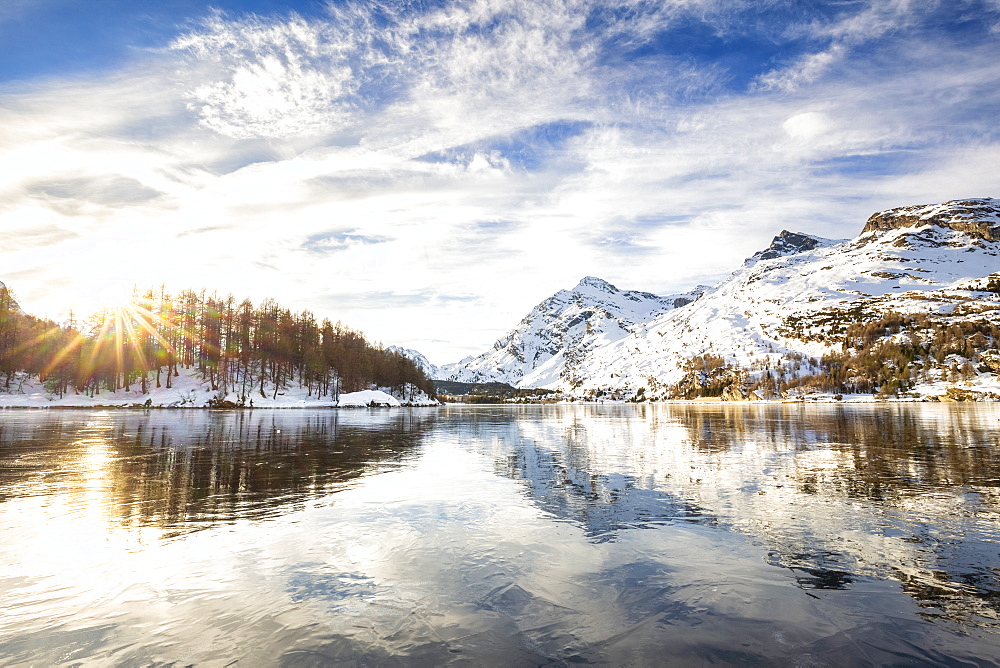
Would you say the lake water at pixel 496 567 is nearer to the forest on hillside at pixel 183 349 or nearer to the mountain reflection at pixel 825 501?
the mountain reflection at pixel 825 501

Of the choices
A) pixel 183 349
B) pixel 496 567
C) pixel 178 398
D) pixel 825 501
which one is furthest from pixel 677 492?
pixel 183 349

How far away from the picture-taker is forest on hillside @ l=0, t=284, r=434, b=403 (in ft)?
353

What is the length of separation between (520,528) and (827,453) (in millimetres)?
25024

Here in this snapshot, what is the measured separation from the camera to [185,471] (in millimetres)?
22000

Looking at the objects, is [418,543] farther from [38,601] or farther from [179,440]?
[179,440]

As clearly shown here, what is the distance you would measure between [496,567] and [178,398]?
395 feet

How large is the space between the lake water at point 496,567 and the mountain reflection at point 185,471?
0.18 meters

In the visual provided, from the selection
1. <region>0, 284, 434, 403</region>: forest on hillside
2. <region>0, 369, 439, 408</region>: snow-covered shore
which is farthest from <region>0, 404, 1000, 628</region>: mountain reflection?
<region>0, 284, 434, 403</region>: forest on hillside

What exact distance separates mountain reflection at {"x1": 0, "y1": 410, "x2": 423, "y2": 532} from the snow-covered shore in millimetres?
76397

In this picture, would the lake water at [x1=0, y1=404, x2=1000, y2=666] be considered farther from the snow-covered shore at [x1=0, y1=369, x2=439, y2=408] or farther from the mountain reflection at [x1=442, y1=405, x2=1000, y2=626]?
the snow-covered shore at [x1=0, y1=369, x2=439, y2=408]

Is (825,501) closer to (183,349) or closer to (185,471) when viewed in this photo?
(185,471)

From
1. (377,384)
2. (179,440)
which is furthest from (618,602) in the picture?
(377,384)

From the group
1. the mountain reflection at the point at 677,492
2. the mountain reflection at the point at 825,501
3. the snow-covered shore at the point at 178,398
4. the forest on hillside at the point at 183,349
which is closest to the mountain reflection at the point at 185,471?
the mountain reflection at the point at 677,492

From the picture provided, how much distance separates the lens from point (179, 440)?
116 feet
